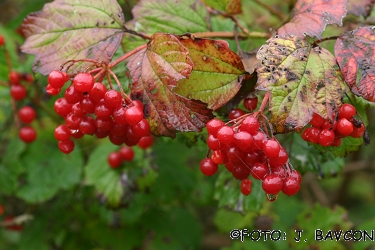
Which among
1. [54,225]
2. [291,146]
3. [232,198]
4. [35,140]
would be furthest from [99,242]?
[291,146]

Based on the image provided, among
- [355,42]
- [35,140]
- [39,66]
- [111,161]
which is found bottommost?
[35,140]

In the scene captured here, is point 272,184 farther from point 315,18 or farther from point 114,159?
point 114,159

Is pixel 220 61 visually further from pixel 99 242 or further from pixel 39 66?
pixel 99 242

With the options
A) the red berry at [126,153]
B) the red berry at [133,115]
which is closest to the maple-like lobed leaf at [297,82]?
the red berry at [133,115]

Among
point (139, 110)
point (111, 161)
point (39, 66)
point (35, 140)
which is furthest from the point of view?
point (35, 140)

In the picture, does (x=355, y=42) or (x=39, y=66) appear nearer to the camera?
(x=355, y=42)
